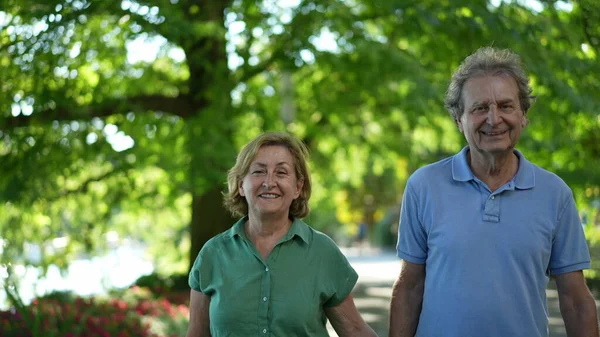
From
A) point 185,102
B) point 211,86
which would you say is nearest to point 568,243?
point 211,86

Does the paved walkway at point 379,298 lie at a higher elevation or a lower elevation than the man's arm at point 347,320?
lower

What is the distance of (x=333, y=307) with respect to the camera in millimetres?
3654

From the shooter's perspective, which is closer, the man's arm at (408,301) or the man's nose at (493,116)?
the man's nose at (493,116)

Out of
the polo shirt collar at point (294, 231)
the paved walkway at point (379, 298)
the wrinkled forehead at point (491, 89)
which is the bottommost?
the paved walkway at point (379, 298)

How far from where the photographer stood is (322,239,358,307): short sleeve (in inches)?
142

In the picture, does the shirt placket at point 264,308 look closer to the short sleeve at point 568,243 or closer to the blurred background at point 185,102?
the short sleeve at point 568,243

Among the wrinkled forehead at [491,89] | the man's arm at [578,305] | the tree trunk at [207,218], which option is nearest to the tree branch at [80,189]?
the tree trunk at [207,218]

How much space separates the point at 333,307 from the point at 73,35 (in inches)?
256

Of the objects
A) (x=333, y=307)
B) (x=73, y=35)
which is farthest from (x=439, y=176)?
(x=73, y=35)

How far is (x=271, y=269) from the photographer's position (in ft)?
11.6

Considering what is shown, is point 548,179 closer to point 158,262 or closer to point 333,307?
point 333,307

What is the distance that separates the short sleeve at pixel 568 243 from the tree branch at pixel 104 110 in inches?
280

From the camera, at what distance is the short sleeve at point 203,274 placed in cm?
360

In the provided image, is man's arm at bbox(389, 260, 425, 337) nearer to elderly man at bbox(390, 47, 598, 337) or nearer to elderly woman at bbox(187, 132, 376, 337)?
elderly man at bbox(390, 47, 598, 337)
